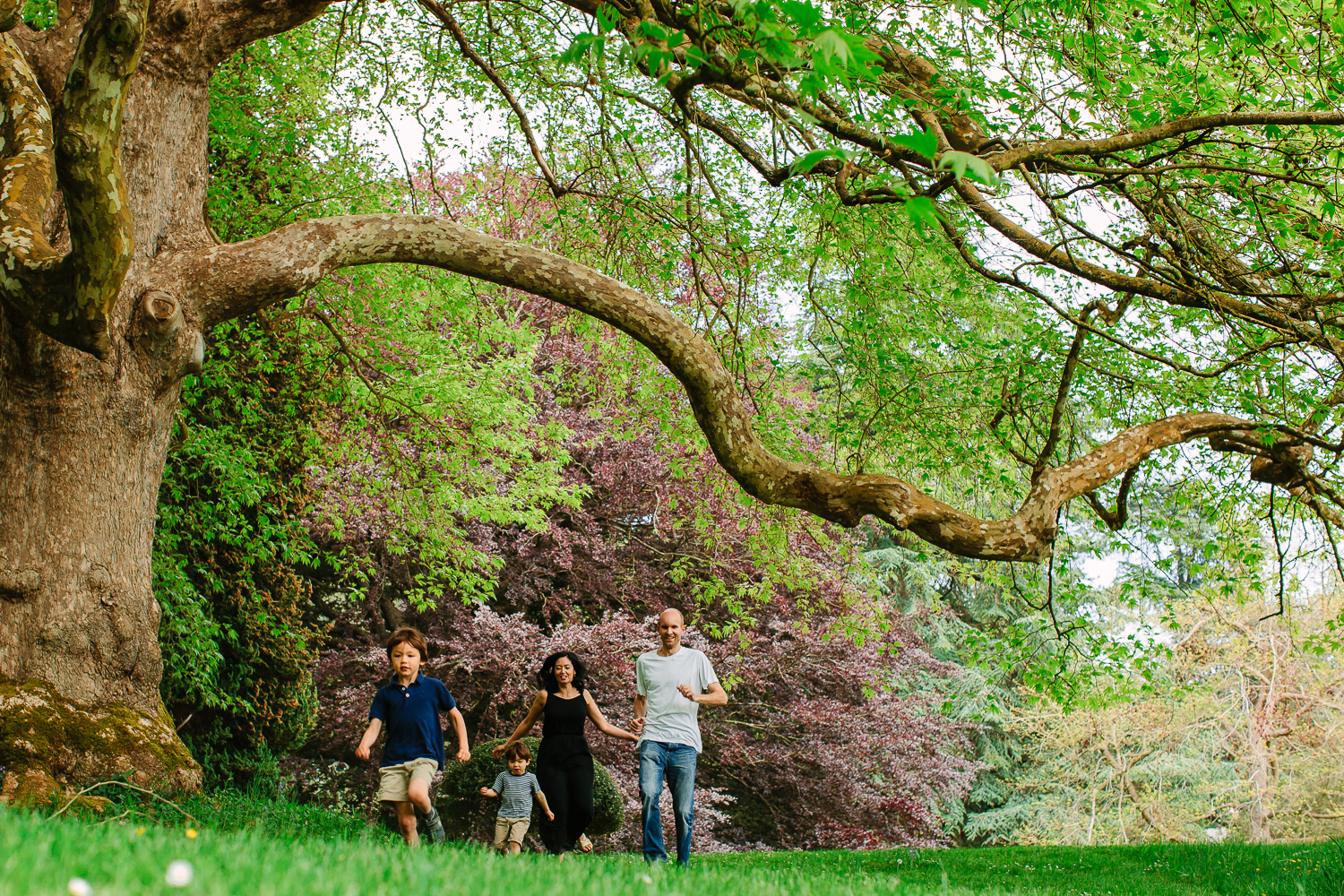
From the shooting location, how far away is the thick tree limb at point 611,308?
582 centimetres

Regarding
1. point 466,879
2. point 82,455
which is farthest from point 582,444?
point 466,879

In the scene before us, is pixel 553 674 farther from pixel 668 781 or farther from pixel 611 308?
pixel 611 308

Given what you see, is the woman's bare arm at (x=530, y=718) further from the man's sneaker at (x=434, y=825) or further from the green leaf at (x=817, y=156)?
the green leaf at (x=817, y=156)

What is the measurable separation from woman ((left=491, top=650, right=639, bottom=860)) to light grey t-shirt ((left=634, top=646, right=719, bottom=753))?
0.42 m

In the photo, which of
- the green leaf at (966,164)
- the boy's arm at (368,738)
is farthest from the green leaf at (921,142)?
the boy's arm at (368,738)

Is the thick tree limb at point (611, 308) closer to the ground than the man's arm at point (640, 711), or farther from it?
farther from it

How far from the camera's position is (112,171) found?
445cm

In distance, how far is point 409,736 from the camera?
241 inches

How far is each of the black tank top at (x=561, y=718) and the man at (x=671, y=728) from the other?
1.84ft

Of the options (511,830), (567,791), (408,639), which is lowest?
(511,830)

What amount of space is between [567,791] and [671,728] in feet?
3.50

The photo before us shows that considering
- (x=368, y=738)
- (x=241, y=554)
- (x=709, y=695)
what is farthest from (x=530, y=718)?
(x=241, y=554)

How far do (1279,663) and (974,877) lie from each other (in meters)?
11.6

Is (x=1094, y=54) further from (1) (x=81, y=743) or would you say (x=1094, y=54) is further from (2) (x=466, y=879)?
(1) (x=81, y=743)
